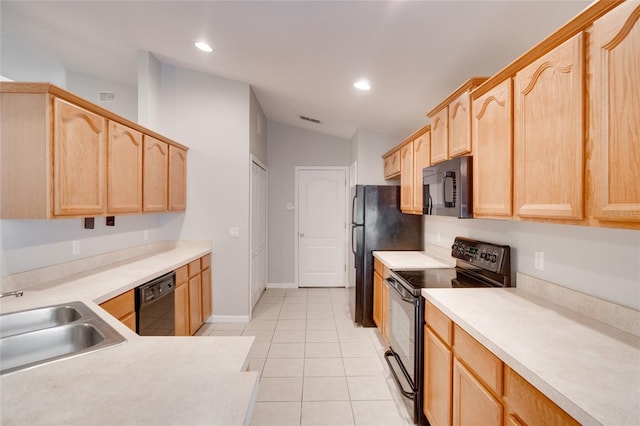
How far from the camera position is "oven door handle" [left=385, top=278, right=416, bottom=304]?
1.97 metres

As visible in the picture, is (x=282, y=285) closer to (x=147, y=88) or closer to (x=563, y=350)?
(x=147, y=88)

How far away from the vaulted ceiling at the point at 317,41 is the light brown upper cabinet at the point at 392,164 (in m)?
0.37

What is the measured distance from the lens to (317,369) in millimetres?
2576

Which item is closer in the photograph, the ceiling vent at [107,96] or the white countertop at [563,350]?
the white countertop at [563,350]

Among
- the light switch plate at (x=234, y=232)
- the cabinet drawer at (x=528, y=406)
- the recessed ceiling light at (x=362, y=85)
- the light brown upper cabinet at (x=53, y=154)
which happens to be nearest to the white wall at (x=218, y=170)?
the light switch plate at (x=234, y=232)

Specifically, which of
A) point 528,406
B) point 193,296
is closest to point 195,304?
point 193,296

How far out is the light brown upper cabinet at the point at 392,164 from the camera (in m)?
3.54

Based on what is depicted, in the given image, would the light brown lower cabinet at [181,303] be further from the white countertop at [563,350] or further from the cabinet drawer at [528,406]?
the cabinet drawer at [528,406]

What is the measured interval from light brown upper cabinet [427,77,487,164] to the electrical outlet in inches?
29.3

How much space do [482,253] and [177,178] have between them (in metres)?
3.16

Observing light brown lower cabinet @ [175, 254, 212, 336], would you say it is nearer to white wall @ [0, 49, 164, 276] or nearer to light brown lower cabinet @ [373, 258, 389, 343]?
white wall @ [0, 49, 164, 276]

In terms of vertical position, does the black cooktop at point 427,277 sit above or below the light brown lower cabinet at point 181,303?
above

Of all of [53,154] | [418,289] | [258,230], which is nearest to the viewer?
[53,154]

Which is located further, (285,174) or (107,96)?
(285,174)
